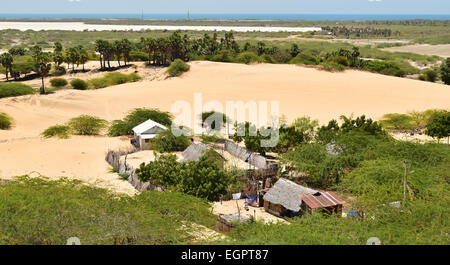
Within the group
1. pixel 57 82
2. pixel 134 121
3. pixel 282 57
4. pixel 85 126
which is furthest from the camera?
pixel 282 57

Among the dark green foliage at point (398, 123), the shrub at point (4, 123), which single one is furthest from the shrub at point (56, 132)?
the dark green foliage at point (398, 123)

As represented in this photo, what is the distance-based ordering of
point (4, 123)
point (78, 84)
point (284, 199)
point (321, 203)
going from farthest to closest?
point (78, 84) < point (4, 123) < point (284, 199) < point (321, 203)

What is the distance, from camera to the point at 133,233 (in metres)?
14.1

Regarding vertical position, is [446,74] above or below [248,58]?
below

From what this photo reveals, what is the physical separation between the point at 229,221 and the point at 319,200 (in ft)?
13.9

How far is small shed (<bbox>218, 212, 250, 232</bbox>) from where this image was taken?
16781 millimetres

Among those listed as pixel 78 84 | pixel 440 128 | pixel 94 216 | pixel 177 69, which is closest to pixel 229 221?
pixel 94 216

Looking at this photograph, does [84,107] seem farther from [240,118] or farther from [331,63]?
[331,63]

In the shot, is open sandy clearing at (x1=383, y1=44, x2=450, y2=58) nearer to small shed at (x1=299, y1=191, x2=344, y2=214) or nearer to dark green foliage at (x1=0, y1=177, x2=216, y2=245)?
small shed at (x1=299, y1=191, x2=344, y2=214)

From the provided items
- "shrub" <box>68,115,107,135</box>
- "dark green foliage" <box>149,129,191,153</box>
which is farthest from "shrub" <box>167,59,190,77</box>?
"dark green foliage" <box>149,129,191,153</box>

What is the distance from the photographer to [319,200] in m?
19.1

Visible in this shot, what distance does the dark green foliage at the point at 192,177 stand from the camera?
20.2 m

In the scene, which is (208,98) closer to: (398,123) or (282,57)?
(398,123)
